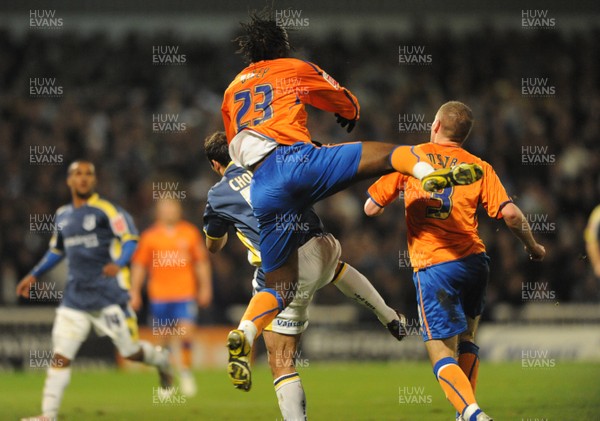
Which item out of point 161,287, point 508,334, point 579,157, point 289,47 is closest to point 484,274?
point 289,47

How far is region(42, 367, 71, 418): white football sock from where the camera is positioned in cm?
879

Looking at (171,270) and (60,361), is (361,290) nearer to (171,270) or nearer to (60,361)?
(60,361)

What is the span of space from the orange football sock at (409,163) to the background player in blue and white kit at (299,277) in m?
0.89

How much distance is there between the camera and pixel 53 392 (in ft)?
29.1

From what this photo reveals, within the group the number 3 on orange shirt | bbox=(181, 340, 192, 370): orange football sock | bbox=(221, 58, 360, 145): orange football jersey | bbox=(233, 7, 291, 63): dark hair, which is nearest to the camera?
bbox=(221, 58, 360, 145): orange football jersey

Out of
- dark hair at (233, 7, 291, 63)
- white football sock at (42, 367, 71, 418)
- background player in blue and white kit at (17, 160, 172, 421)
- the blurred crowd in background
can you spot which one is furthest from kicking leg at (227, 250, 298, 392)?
the blurred crowd in background

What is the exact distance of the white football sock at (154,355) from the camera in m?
10.2

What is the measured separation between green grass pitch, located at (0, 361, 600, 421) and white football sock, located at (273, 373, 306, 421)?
2.17m

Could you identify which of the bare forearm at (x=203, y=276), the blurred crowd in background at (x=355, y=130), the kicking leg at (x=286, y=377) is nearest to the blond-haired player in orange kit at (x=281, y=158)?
the kicking leg at (x=286, y=377)

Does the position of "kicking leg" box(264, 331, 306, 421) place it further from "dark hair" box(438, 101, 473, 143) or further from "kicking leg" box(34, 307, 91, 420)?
"kicking leg" box(34, 307, 91, 420)

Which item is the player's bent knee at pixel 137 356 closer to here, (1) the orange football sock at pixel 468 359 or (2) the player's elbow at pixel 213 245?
(2) the player's elbow at pixel 213 245

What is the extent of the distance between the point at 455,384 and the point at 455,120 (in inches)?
71.2

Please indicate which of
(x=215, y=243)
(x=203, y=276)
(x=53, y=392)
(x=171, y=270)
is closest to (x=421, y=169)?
(x=215, y=243)

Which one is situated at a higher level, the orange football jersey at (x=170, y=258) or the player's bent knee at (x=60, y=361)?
the orange football jersey at (x=170, y=258)
